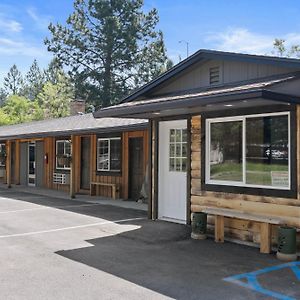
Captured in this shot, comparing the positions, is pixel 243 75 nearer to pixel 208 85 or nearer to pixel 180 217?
pixel 208 85

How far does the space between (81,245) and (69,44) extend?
30.3 metres

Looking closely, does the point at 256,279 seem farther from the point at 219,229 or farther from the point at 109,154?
the point at 109,154

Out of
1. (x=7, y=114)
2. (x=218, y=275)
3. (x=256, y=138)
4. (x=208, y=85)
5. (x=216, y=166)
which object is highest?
(x=7, y=114)

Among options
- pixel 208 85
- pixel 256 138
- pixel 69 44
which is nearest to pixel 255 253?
pixel 256 138

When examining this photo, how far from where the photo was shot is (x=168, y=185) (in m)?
9.48

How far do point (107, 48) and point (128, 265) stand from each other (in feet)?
98.0

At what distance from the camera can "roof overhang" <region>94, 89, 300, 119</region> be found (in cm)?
584

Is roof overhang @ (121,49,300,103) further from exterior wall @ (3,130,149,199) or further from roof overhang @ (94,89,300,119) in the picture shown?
exterior wall @ (3,130,149,199)

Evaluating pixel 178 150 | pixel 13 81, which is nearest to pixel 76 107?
pixel 178 150

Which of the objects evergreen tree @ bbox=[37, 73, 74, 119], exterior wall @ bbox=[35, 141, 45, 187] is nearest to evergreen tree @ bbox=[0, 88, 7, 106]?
evergreen tree @ bbox=[37, 73, 74, 119]

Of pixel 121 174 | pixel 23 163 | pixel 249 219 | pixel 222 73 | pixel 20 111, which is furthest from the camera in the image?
pixel 20 111

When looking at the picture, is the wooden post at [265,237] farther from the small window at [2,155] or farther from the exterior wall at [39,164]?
the small window at [2,155]

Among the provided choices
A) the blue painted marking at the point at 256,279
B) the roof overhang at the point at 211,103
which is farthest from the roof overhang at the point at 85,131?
the blue painted marking at the point at 256,279

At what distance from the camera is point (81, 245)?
281 inches
